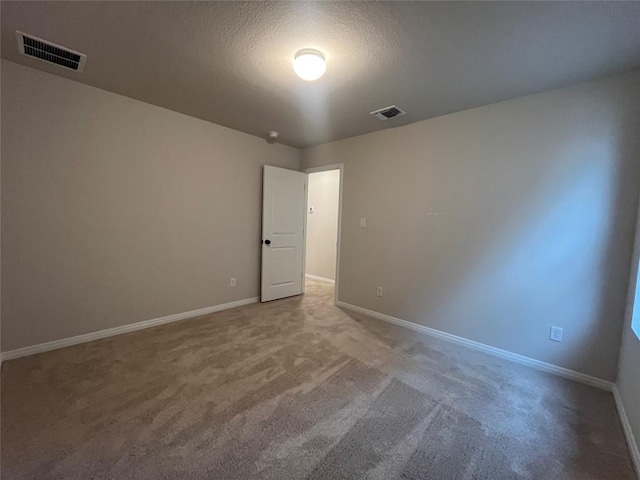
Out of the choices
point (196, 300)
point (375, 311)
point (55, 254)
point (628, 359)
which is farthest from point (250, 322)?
point (628, 359)

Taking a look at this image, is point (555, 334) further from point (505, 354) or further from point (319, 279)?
point (319, 279)

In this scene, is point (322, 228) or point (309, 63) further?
point (322, 228)

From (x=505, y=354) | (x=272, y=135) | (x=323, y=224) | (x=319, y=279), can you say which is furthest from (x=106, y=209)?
(x=505, y=354)

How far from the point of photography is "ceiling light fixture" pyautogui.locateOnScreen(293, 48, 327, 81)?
6.06ft

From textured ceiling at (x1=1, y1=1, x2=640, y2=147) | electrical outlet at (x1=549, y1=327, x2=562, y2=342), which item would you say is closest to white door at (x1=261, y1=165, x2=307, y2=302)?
textured ceiling at (x1=1, y1=1, x2=640, y2=147)

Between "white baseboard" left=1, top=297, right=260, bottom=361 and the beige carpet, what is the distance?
0.35 ft

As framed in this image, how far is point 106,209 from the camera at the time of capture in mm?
2643

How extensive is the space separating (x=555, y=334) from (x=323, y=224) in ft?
13.2

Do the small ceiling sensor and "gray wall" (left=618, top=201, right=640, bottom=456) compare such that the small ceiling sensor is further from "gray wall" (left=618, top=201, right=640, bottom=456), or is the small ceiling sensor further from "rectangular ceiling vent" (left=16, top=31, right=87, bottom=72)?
"gray wall" (left=618, top=201, right=640, bottom=456)

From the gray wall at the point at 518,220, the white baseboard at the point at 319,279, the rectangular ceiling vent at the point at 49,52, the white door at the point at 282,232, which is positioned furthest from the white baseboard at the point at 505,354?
the rectangular ceiling vent at the point at 49,52

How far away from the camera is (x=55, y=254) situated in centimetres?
239

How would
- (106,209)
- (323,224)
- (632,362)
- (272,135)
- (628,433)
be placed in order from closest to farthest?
(628,433) < (632,362) < (106,209) < (272,135) < (323,224)

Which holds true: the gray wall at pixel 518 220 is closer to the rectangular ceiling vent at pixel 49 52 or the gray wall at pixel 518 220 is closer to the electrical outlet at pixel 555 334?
the electrical outlet at pixel 555 334

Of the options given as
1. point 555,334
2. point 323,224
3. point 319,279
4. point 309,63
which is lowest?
point 319,279
